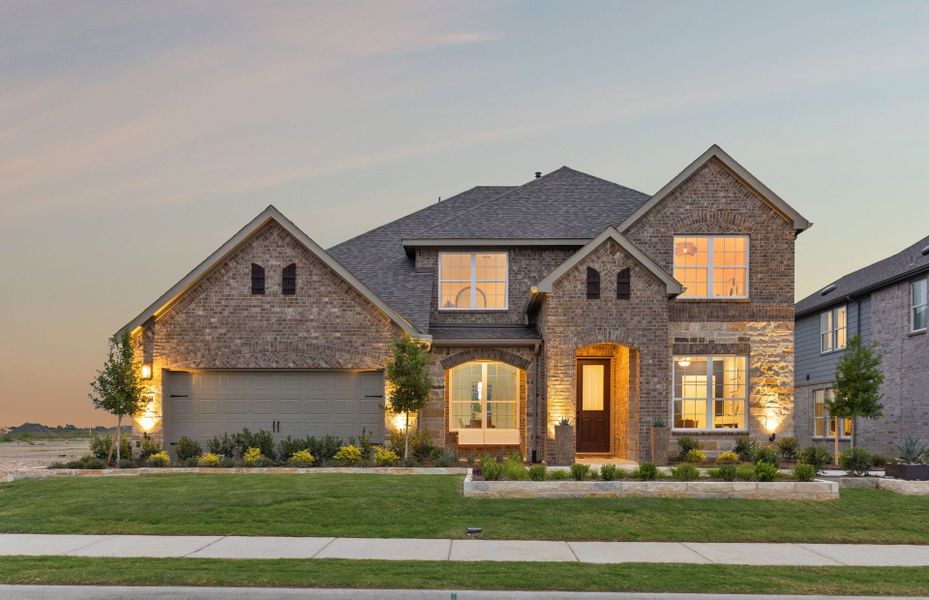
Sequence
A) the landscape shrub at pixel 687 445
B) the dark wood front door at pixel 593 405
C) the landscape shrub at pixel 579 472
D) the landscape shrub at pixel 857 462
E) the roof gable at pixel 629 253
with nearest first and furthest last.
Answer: the landscape shrub at pixel 579 472
the landscape shrub at pixel 857 462
the roof gable at pixel 629 253
the landscape shrub at pixel 687 445
the dark wood front door at pixel 593 405

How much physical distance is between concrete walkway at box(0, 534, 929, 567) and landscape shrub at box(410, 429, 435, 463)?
8.22 meters

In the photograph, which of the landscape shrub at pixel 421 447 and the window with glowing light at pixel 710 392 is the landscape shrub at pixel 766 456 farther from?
the landscape shrub at pixel 421 447

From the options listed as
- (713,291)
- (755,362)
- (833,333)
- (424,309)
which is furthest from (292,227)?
(833,333)

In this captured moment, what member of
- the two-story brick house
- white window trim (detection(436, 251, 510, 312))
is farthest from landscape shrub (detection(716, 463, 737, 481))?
white window trim (detection(436, 251, 510, 312))

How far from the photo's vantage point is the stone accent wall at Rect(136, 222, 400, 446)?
2155cm

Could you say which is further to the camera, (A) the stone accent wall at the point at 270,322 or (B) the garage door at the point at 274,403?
(B) the garage door at the point at 274,403

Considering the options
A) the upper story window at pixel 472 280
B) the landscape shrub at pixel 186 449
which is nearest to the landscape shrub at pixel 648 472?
the upper story window at pixel 472 280

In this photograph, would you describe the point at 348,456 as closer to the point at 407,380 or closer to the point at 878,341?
the point at 407,380

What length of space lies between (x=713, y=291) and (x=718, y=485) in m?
8.62

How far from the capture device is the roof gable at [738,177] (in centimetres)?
2241

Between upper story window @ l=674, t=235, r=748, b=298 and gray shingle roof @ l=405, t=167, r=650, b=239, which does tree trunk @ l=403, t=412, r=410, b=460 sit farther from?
upper story window @ l=674, t=235, r=748, b=298

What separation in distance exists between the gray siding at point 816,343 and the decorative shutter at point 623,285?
1232 centimetres

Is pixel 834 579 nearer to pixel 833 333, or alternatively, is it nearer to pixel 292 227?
pixel 292 227

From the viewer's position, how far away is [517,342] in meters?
22.0
